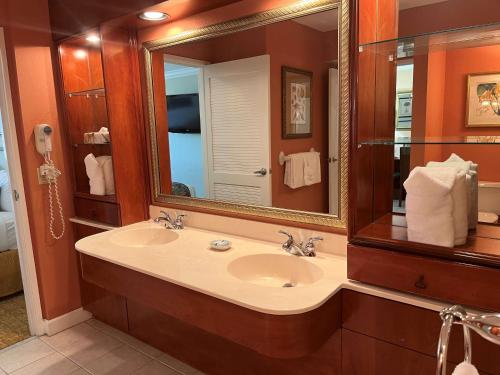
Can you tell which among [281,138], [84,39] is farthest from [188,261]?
[84,39]

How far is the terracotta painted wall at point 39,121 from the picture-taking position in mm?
2301

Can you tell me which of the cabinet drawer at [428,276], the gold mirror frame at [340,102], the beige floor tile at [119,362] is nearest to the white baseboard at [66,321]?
the beige floor tile at [119,362]

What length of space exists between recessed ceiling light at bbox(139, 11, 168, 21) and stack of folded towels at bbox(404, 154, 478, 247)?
1606 millimetres

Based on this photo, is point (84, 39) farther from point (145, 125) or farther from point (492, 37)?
point (492, 37)

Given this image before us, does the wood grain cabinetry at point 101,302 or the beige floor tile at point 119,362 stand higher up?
the wood grain cabinetry at point 101,302

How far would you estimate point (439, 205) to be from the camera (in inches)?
48.3

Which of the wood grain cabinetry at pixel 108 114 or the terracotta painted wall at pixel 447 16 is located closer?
the terracotta painted wall at pixel 447 16

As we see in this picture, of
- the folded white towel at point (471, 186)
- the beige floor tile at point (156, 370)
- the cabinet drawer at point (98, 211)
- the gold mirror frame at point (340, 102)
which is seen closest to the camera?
the folded white towel at point (471, 186)

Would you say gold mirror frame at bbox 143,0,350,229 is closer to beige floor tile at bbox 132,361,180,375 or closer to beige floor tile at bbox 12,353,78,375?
beige floor tile at bbox 132,361,180,375

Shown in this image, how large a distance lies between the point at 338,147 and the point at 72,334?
89.1 inches

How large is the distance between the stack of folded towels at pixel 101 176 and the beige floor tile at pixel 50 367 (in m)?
1.07

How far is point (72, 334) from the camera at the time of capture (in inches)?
104

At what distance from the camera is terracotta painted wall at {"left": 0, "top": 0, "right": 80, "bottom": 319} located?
2.30 meters

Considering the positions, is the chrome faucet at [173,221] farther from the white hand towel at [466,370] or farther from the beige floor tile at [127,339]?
the white hand towel at [466,370]
